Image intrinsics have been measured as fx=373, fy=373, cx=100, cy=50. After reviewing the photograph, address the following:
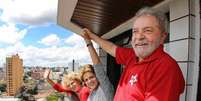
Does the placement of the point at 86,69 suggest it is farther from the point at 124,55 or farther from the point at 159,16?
the point at 159,16

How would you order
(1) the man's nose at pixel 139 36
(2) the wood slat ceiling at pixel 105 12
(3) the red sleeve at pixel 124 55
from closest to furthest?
(1) the man's nose at pixel 139 36, (3) the red sleeve at pixel 124 55, (2) the wood slat ceiling at pixel 105 12

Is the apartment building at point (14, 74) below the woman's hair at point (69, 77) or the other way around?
below

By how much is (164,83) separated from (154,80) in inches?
2.3

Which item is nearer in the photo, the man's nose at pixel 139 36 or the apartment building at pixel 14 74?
the man's nose at pixel 139 36

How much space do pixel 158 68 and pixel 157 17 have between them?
0.27 meters

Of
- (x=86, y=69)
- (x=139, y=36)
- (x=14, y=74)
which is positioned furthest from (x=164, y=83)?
(x=14, y=74)

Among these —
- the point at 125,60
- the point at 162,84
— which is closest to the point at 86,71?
the point at 125,60

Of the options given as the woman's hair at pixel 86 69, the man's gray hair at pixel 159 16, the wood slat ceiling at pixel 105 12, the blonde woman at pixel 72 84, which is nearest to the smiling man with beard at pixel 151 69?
the man's gray hair at pixel 159 16

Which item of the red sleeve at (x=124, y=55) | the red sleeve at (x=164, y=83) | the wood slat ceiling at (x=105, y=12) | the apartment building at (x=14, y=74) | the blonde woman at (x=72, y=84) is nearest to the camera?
the red sleeve at (x=164, y=83)

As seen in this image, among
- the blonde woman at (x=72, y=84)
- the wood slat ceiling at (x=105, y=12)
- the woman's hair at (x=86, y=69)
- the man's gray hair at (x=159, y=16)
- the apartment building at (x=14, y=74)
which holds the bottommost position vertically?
the apartment building at (x=14, y=74)

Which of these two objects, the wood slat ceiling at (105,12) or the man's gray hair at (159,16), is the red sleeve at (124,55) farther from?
the wood slat ceiling at (105,12)

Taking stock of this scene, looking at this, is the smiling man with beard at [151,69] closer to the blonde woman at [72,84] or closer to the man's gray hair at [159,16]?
the man's gray hair at [159,16]

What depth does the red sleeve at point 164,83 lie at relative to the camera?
1.51 meters

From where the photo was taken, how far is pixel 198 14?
2.63 metres
